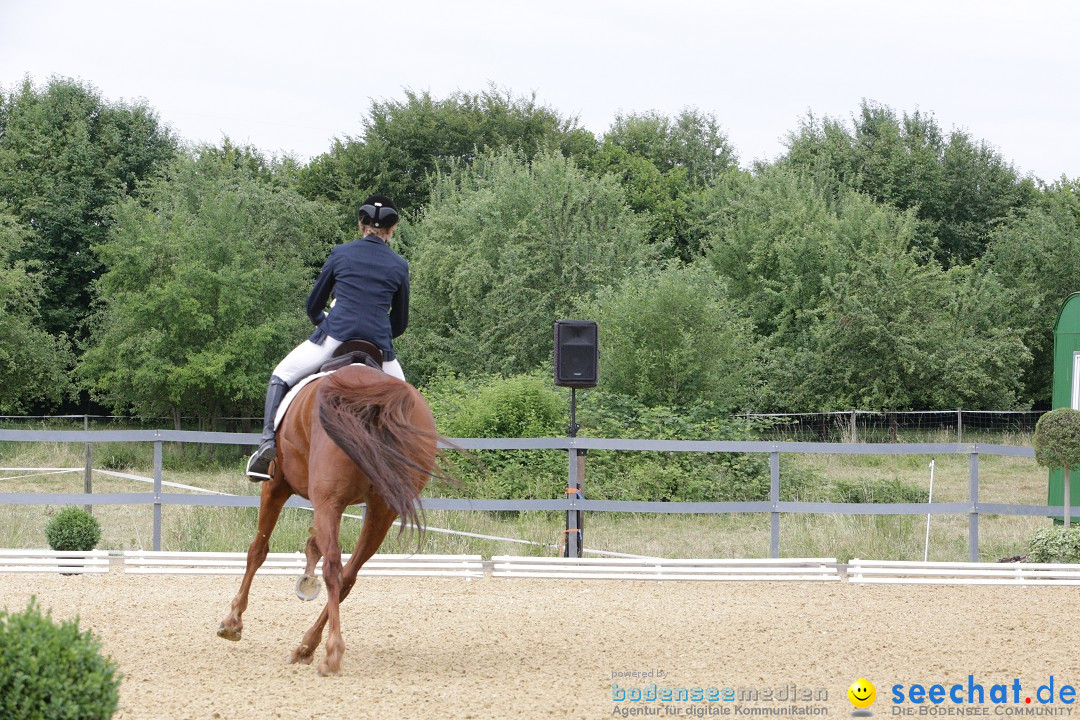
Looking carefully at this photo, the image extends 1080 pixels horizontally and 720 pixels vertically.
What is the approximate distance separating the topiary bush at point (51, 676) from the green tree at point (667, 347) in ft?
48.4

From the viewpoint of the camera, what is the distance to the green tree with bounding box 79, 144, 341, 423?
88.7ft

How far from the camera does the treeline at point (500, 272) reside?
24.7 meters

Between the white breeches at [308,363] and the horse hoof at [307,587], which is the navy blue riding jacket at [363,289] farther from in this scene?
the horse hoof at [307,587]

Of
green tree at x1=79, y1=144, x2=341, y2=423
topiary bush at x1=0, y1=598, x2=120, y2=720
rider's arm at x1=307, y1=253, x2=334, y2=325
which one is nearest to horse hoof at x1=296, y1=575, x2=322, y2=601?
rider's arm at x1=307, y1=253, x2=334, y2=325

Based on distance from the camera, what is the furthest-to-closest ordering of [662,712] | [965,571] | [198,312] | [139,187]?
[139,187]
[198,312]
[965,571]
[662,712]

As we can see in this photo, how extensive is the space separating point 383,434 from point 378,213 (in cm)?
144

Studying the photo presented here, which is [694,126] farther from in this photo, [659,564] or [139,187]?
[659,564]

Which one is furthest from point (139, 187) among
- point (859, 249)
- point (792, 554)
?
point (792, 554)

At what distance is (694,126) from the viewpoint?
54.6 metres

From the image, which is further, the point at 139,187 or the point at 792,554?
the point at 139,187

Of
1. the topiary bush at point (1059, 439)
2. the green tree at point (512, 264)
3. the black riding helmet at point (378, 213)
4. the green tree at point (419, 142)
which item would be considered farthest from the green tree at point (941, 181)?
the black riding helmet at point (378, 213)

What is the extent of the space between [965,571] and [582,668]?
17.1 feet

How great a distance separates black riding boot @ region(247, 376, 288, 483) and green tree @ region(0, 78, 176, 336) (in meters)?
27.6

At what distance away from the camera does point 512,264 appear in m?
25.2
